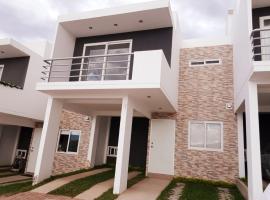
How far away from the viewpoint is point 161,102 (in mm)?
8875

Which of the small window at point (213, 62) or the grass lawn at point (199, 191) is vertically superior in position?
the small window at point (213, 62)

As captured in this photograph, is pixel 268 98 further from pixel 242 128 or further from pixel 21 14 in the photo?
pixel 21 14

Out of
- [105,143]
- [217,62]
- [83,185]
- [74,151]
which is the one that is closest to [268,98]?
[217,62]

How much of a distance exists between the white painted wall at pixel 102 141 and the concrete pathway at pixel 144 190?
4016 mm

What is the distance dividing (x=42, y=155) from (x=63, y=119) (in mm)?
4799

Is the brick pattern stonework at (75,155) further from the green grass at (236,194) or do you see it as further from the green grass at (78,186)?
the green grass at (236,194)

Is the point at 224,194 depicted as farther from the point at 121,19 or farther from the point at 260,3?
the point at 121,19

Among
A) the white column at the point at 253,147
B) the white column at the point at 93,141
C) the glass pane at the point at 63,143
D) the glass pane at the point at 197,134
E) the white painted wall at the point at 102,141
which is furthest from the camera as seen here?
the glass pane at the point at 63,143

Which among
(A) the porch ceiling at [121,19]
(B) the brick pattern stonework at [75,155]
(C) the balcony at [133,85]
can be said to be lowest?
(B) the brick pattern stonework at [75,155]

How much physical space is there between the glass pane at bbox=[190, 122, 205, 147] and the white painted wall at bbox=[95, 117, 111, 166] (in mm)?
4915

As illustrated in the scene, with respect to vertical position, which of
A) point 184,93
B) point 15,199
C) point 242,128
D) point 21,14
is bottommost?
point 15,199

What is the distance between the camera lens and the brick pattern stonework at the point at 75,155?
11.9 m

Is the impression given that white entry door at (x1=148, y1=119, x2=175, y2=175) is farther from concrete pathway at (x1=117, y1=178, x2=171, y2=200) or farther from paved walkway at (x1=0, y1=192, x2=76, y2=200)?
paved walkway at (x1=0, y1=192, x2=76, y2=200)

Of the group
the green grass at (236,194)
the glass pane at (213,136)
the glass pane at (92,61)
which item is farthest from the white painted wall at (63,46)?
the green grass at (236,194)
